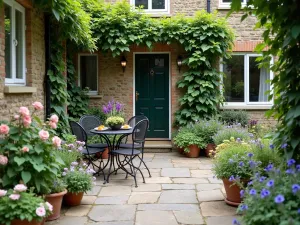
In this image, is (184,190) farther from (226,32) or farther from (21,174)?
(226,32)

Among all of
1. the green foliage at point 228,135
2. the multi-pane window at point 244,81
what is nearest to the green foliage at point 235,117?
the multi-pane window at point 244,81

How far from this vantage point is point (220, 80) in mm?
10203

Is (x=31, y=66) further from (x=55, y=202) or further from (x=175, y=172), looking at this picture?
(x=175, y=172)

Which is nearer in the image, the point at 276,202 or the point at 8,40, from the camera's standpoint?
the point at 276,202

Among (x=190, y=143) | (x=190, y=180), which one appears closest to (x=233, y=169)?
(x=190, y=180)

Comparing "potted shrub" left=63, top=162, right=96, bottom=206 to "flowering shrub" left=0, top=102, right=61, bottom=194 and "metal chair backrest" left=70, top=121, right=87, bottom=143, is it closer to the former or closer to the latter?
"flowering shrub" left=0, top=102, right=61, bottom=194

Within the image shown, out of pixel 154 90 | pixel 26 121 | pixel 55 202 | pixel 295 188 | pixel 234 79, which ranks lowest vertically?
pixel 55 202

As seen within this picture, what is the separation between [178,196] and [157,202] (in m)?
0.44

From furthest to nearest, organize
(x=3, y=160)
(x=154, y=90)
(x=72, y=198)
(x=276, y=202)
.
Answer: (x=154, y=90)
(x=72, y=198)
(x=3, y=160)
(x=276, y=202)

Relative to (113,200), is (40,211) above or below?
above

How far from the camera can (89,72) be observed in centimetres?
1073

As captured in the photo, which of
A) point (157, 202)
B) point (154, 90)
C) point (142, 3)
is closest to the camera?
point (157, 202)

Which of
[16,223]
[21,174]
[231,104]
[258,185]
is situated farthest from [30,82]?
[231,104]

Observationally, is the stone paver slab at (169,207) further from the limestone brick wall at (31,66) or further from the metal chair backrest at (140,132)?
the limestone brick wall at (31,66)
